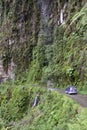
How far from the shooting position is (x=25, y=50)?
1961cm

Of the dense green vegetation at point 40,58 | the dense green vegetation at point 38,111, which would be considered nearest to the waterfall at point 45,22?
the dense green vegetation at point 40,58

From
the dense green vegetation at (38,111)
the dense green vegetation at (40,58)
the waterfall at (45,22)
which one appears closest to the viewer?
the dense green vegetation at (38,111)

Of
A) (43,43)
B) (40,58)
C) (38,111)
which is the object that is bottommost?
(38,111)

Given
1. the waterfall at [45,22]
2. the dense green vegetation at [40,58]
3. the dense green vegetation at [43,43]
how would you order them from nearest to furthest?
the dense green vegetation at [40,58] < the dense green vegetation at [43,43] < the waterfall at [45,22]

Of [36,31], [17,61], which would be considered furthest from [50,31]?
[17,61]

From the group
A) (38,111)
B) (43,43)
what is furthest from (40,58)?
(38,111)

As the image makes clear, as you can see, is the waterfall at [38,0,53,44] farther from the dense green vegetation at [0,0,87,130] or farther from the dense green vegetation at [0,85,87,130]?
the dense green vegetation at [0,85,87,130]

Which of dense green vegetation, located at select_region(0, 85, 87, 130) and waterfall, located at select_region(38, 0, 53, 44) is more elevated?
waterfall, located at select_region(38, 0, 53, 44)

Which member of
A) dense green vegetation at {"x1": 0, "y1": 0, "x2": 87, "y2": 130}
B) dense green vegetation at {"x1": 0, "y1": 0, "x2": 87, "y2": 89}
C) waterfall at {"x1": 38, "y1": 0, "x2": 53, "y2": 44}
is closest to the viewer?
dense green vegetation at {"x1": 0, "y1": 0, "x2": 87, "y2": 130}

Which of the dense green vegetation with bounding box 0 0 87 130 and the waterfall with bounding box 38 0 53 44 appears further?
the waterfall with bounding box 38 0 53 44

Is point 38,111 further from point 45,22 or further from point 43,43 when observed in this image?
point 45,22

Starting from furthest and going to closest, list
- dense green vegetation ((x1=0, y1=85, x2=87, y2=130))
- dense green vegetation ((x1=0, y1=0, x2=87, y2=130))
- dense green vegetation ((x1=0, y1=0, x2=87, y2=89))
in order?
dense green vegetation ((x1=0, y1=0, x2=87, y2=89))
dense green vegetation ((x1=0, y1=0, x2=87, y2=130))
dense green vegetation ((x1=0, y1=85, x2=87, y2=130))

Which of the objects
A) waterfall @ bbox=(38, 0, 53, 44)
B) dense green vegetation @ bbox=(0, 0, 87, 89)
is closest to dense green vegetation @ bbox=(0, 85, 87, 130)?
dense green vegetation @ bbox=(0, 0, 87, 89)

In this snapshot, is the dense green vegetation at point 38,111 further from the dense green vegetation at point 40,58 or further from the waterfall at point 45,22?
the waterfall at point 45,22
